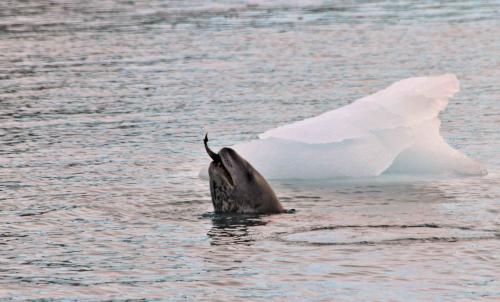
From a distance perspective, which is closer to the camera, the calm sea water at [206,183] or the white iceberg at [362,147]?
the calm sea water at [206,183]

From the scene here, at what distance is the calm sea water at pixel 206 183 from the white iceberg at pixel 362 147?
0.96 feet

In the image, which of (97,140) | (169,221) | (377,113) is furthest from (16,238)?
(97,140)

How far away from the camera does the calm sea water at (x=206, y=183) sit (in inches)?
420

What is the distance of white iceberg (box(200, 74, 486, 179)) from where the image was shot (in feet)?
49.5

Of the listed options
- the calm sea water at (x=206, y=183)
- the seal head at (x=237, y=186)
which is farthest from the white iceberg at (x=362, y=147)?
the seal head at (x=237, y=186)

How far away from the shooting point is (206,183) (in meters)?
15.1

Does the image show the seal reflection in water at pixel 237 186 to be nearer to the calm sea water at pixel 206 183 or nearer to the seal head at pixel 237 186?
the seal head at pixel 237 186

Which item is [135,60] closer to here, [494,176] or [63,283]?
[494,176]

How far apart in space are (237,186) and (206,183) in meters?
2.05

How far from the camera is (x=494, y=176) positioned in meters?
15.0

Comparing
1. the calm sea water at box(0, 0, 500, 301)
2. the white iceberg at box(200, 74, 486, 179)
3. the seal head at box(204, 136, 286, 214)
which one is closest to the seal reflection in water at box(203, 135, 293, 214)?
the seal head at box(204, 136, 286, 214)

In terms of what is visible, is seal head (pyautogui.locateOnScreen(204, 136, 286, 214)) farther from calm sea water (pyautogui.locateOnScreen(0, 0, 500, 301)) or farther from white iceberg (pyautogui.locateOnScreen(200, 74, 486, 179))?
white iceberg (pyautogui.locateOnScreen(200, 74, 486, 179))

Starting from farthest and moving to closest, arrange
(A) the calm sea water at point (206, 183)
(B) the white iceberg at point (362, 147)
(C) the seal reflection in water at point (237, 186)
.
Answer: (B) the white iceberg at point (362, 147) → (C) the seal reflection in water at point (237, 186) → (A) the calm sea water at point (206, 183)

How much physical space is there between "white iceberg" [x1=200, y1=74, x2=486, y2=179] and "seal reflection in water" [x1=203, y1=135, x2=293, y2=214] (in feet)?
6.52
